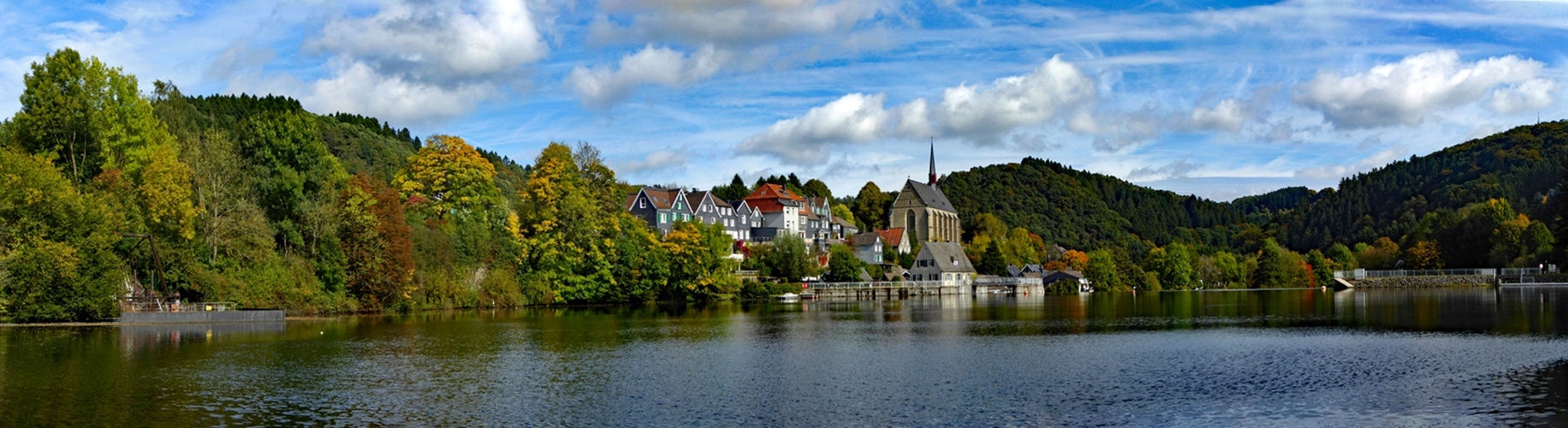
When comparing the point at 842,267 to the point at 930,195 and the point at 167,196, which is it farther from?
the point at 167,196

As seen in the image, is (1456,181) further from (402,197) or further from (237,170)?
(237,170)

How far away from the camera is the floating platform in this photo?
4962cm

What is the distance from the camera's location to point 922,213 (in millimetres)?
153250

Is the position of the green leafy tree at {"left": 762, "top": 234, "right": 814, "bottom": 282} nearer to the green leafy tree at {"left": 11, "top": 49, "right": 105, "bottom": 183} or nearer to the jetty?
the jetty

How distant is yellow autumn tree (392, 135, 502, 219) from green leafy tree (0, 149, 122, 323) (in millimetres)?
23028

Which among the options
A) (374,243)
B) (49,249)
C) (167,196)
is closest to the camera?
(49,249)

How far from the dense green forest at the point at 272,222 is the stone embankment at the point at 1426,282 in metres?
82.1

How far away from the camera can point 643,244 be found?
84.2 m

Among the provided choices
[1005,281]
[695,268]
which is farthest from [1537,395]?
[1005,281]

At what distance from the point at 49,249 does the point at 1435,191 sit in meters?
181

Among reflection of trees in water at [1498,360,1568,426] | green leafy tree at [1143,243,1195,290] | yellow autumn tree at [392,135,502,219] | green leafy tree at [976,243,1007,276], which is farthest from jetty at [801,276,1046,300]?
reflection of trees in water at [1498,360,1568,426]

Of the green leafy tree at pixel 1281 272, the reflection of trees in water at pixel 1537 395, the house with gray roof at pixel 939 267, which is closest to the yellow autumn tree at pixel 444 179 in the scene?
the house with gray roof at pixel 939 267

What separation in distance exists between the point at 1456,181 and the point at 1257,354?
16696cm

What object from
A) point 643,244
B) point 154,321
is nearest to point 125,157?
point 154,321
